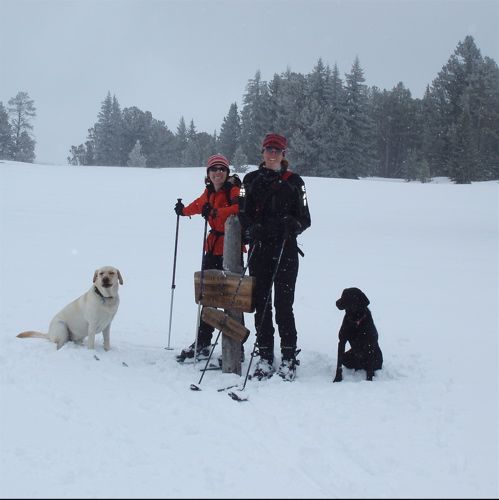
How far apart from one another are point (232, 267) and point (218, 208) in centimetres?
65

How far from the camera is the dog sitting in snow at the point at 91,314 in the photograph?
5391 millimetres

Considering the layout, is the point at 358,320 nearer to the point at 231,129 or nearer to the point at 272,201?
the point at 272,201

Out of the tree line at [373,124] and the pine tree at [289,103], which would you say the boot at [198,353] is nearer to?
the tree line at [373,124]

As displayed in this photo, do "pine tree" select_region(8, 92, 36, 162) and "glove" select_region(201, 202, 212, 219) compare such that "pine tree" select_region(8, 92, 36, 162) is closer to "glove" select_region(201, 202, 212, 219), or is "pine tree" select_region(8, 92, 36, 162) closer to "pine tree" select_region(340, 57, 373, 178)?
"pine tree" select_region(340, 57, 373, 178)

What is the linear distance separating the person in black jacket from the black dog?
0.51 meters

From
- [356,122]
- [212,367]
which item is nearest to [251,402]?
[212,367]

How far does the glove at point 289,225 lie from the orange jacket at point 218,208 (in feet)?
1.91

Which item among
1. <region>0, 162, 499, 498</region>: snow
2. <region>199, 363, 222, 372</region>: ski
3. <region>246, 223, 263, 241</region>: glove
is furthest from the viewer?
<region>199, 363, 222, 372</region>: ski

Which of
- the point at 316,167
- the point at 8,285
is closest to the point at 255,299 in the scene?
the point at 8,285

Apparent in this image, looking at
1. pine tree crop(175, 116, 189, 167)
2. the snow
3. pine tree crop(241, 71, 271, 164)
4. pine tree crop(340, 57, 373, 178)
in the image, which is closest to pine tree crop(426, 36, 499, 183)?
pine tree crop(340, 57, 373, 178)

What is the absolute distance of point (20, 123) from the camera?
6431 cm

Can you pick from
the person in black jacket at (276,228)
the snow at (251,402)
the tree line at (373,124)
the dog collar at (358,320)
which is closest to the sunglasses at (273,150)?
the person in black jacket at (276,228)

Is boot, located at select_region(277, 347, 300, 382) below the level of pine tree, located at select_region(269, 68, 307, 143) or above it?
below

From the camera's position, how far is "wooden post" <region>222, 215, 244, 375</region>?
198 inches
